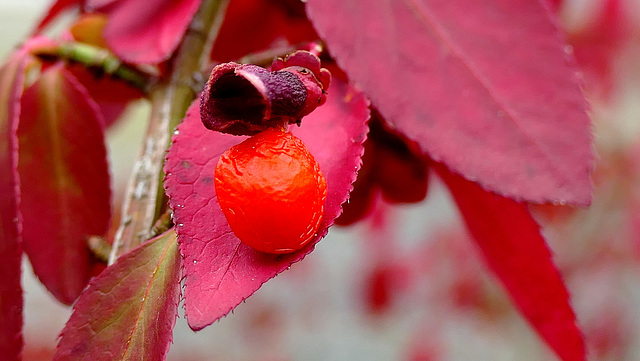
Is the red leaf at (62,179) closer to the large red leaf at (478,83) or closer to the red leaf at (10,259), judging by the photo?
the red leaf at (10,259)

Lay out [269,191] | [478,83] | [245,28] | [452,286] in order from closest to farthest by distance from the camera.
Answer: [269,191] < [478,83] < [245,28] < [452,286]

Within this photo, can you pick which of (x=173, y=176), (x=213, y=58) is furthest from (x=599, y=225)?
(x=173, y=176)

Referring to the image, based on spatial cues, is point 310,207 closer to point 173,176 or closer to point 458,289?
point 173,176

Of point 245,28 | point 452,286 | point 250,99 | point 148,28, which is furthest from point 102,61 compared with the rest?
point 452,286

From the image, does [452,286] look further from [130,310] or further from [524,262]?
[130,310]

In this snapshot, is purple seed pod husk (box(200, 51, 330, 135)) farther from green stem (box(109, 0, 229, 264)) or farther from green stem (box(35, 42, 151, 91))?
green stem (box(35, 42, 151, 91))

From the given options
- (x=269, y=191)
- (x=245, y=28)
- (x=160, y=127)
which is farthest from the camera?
(x=245, y=28)
